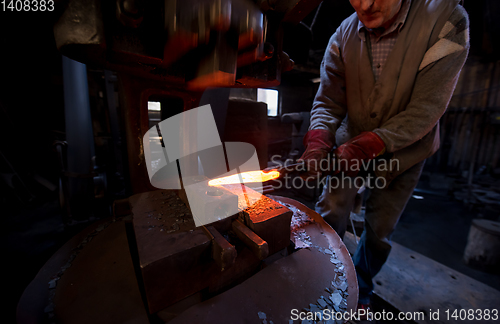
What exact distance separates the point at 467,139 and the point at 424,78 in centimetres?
817

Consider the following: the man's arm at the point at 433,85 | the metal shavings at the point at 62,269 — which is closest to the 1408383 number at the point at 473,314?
the man's arm at the point at 433,85

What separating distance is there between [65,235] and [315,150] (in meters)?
2.63

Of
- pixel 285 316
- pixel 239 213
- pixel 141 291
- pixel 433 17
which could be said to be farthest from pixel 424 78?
pixel 141 291

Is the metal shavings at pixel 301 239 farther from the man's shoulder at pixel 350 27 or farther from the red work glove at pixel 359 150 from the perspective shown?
the man's shoulder at pixel 350 27

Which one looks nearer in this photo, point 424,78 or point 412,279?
point 424,78

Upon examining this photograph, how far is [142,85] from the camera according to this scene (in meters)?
1.06

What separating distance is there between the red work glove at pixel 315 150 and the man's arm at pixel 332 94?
9cm

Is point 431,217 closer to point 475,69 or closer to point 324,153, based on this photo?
point 324,153

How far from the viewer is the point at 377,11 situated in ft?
4.50

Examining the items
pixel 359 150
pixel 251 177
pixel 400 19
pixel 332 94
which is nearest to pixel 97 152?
pixel 251 177

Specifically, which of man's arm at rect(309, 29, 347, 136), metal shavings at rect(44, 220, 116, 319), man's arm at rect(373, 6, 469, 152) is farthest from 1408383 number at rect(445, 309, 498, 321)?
metal shavings at rect(44, 220, 116, 319)

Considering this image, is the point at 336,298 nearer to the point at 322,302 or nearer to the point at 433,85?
the point at 322,302

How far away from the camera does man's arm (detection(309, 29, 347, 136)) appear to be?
67.7 inches

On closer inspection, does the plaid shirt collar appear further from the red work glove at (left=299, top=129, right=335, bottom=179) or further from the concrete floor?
the concrete floor
